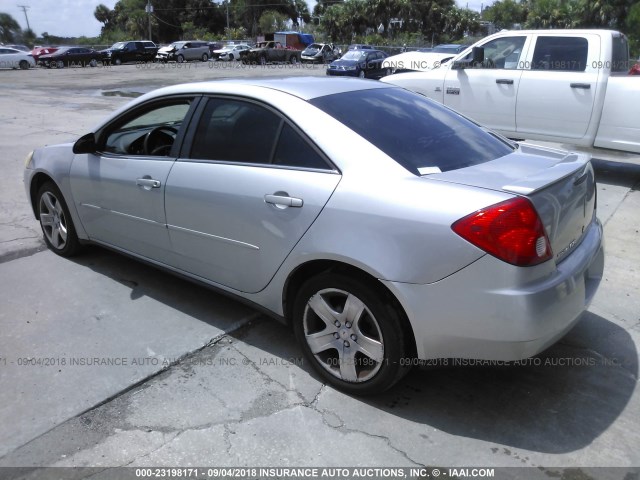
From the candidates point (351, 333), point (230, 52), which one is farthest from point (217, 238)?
point (230, 52)

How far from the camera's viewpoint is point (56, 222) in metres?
4.86

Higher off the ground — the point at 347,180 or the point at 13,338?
the point at 347,180

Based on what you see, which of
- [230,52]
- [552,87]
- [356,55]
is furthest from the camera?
[230,52]

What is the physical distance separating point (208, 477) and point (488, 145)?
7.89ft

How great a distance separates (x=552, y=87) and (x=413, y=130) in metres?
5.14

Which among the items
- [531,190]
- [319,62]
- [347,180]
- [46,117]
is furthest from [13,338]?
[319,62]

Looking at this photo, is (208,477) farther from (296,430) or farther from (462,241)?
(462,241)

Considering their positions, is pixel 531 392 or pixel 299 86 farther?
pixel 299 86

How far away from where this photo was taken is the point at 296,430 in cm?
275

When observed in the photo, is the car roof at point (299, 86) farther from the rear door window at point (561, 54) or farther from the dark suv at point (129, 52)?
the dark suv at point (129, 52)

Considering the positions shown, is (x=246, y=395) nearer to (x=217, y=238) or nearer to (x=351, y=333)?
(x=351, y=333)

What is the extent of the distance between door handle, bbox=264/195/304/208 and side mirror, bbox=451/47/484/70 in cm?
608

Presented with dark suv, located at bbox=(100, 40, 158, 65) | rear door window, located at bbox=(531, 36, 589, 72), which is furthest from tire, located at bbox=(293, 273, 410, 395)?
dark suv, located at bbox=(100, 40, 158, 65)

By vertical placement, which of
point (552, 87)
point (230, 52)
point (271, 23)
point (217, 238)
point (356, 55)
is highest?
point (552, 87)
